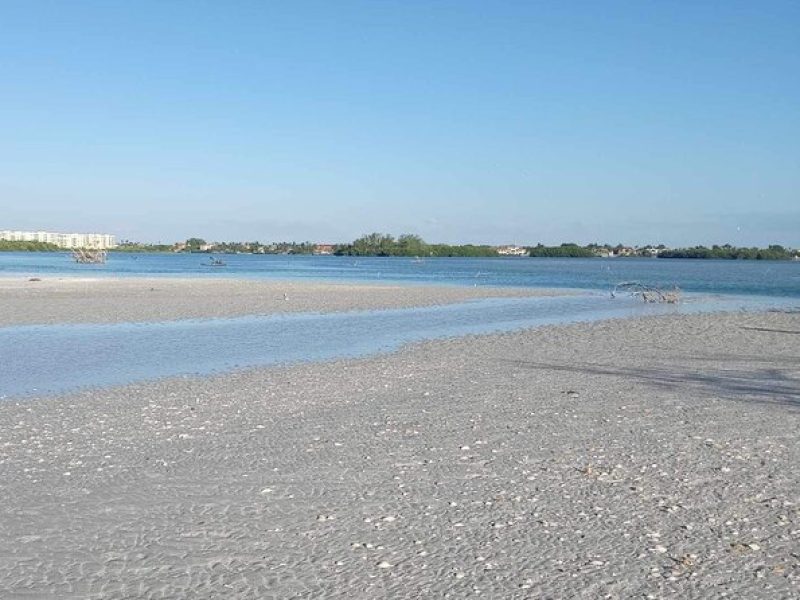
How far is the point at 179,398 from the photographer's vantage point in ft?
48.0

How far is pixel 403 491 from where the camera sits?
344 inches

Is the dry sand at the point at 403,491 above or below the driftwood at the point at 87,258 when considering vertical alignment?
below

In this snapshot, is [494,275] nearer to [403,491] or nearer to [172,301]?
[172,301]

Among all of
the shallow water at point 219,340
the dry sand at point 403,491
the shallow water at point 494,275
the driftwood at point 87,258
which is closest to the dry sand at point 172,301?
the shallow water at point 219,340

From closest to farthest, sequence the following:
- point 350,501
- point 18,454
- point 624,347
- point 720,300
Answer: point 350,501 → point 18,454 → point 624,347 → point 720,300

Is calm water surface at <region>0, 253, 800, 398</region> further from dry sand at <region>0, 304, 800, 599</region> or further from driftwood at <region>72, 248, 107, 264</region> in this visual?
driftwood at <region>72, 248, 107, 264</region>

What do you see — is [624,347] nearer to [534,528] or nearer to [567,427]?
[567,427]

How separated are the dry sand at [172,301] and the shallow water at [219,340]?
2713 mm

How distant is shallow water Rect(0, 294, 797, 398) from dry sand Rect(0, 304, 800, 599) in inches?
101

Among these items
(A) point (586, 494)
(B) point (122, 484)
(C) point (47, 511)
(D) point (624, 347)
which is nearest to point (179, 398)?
(B) point (122, 484)

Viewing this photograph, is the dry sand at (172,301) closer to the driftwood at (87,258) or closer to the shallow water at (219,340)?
the shallow water at (219,340)

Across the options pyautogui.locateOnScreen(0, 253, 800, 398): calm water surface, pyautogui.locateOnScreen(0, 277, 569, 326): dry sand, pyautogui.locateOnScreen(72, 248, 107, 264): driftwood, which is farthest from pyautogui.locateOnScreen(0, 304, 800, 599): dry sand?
pyautogui.locateOnScreen(72, 248, 107, 264): driftwood

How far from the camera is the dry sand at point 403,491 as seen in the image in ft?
21.1

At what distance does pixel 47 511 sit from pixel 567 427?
6.83m
